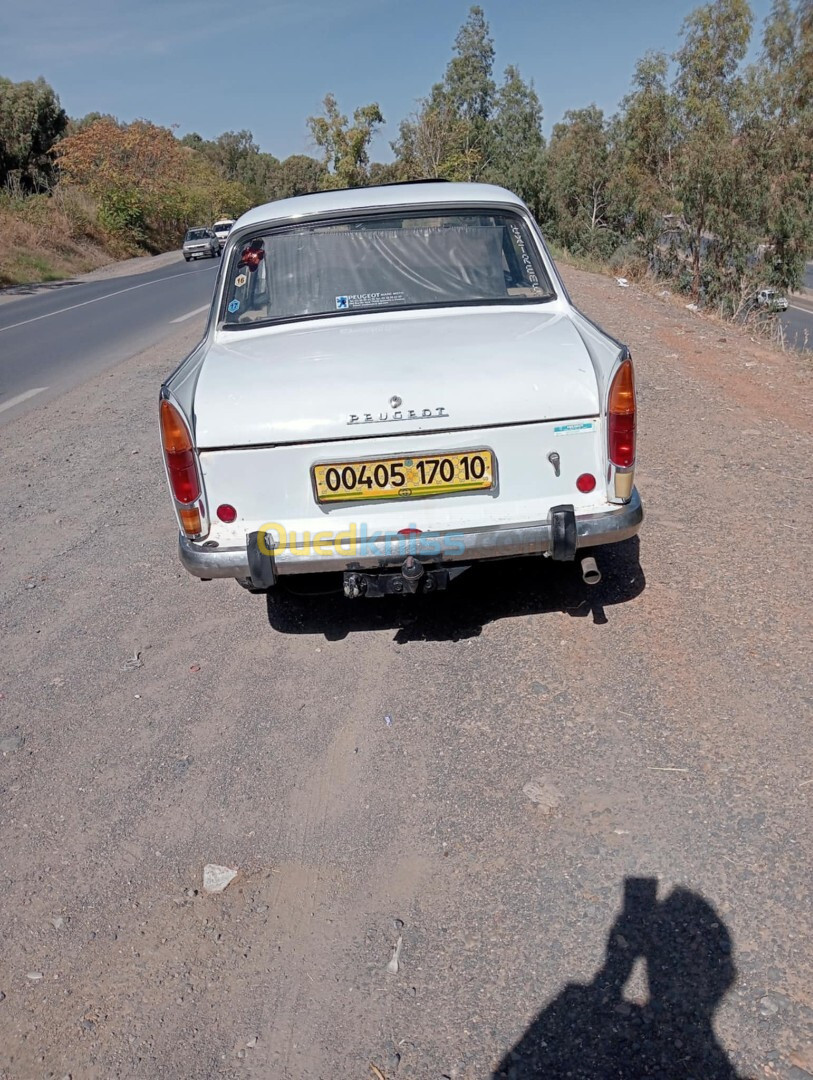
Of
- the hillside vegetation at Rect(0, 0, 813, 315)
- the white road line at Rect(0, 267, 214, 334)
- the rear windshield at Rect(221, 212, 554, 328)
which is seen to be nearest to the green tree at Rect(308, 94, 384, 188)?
the hillside vegetation at Rect(0, 0, 813, 315)

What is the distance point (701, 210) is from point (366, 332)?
27.3m

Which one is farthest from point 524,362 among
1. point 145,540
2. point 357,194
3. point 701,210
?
point 701,210

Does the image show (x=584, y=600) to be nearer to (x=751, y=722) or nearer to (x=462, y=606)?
(x=462, y=606)

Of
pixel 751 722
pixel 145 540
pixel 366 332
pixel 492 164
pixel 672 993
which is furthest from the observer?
pixel 492 164

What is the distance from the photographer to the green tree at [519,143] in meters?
50.2

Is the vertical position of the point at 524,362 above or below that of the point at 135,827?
above

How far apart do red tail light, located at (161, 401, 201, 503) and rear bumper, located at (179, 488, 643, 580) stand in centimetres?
23

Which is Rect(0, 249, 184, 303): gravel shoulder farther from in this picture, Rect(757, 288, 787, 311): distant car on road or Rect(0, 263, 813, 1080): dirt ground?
Rect(0, 263, 813, 1080): dirt ground

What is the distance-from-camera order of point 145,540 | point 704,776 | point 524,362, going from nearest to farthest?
1. point 704,776
2. point 524,362
3. point 145,540

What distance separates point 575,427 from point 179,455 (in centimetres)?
151

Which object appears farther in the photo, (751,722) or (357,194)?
(357,194)

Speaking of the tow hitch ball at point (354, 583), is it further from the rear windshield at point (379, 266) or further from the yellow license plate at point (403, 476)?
the rear windshield at point (379, 266)

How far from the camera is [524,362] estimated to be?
346 cm

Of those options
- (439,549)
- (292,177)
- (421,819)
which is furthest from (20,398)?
(292,177)
